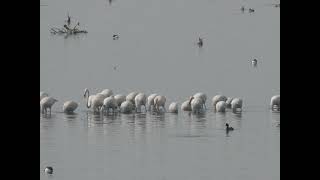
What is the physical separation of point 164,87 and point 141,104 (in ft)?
10.7

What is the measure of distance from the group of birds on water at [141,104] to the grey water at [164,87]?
0.85 feet

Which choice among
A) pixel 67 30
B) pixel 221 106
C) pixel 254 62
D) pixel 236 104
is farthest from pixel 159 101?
pixel 67 30

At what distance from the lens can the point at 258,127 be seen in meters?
18.1

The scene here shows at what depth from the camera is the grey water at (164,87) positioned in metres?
14.2

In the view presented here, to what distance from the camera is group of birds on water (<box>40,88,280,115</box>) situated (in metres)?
20.4

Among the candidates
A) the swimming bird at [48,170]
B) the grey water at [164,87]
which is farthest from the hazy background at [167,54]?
the swimming bird at [48,170]

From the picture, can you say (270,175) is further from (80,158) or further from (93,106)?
(93,106)

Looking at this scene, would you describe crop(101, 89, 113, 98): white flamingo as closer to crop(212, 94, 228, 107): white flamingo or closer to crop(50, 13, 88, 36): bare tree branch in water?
crop(212, 94, 228, 107): white flamingo

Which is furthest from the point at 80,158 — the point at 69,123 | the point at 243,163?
the point at 69,123

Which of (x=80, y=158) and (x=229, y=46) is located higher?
(x=229, y=46)

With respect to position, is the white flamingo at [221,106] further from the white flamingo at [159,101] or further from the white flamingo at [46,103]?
the white flamingo at [46,103]

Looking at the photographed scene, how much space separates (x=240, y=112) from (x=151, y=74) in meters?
6.51

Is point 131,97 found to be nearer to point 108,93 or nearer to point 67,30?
point 108,93

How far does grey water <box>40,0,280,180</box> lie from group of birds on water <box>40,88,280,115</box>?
258mm
